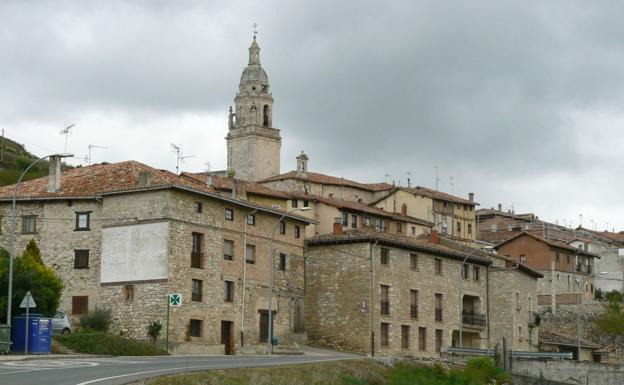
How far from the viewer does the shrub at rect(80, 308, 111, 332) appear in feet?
197

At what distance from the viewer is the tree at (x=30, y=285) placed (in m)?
52.6

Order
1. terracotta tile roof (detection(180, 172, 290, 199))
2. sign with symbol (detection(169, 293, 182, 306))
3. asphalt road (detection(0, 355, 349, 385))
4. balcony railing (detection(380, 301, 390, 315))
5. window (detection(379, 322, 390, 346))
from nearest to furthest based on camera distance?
asphalt road (detection(0, 355, 349, 385)) → sign with symbol (detection(169, 293, 182, 306)) → window (detection(379, 322, 390, 346)) → balcony railing (detection(380, 301, 390, 315)) → terracotta tile roof (detection(180, 172, 290, 199))

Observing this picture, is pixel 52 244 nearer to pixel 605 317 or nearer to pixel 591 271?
pixel 605 317

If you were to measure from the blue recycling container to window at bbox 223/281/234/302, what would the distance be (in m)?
17.9

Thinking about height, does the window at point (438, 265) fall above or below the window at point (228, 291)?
above

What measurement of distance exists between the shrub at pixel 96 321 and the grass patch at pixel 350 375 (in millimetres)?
15296

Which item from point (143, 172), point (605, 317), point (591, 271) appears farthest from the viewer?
point (591, 271)

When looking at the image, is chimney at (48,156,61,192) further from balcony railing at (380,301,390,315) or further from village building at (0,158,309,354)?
balcony railing at (380,301,390,315)

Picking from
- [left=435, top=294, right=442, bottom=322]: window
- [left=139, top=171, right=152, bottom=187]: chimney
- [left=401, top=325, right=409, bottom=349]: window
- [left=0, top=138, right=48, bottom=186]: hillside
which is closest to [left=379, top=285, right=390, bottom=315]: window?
[left=401, top=325, right=409, bottom=349]: window

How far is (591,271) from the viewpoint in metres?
127

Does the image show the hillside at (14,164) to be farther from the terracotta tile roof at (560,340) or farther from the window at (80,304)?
the terracotta tile roof at (560,340)

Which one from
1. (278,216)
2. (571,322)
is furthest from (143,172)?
(571,322)

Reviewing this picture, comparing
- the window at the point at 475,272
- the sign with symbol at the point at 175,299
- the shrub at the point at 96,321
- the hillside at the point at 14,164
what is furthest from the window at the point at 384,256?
the hillside at the point at 14,164

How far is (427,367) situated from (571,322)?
49.4m
